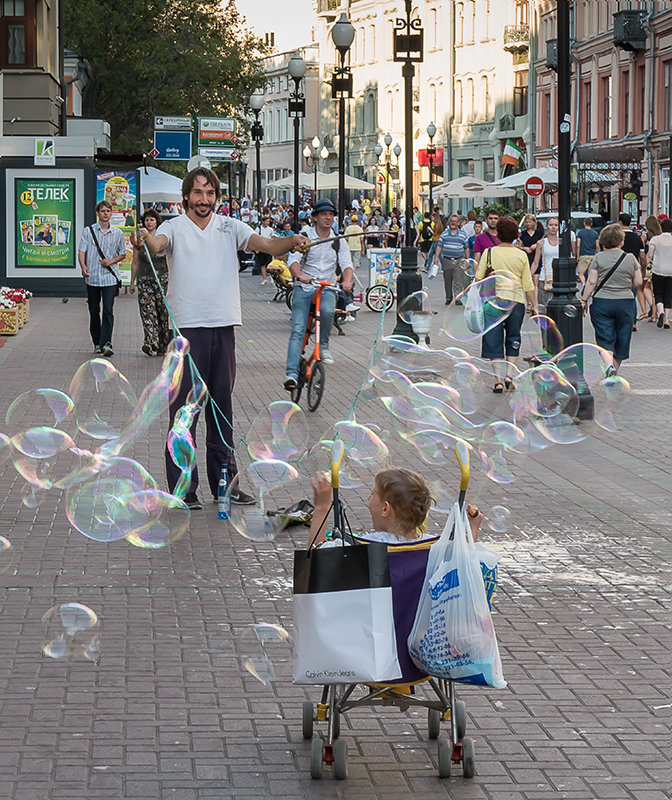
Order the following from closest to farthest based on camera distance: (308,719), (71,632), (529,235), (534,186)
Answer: (308,719), (71,632), (529,235), (534,186)

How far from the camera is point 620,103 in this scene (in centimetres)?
5434

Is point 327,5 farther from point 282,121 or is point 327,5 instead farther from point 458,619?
point 458,619

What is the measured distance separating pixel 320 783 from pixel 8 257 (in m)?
25.4

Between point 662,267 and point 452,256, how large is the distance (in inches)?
283

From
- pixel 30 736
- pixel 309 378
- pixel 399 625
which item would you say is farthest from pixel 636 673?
pixel 309 378

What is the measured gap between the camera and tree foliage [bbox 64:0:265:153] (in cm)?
4259

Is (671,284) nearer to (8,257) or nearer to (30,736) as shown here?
(8,257)

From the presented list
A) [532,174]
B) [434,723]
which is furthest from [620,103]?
[434,723]

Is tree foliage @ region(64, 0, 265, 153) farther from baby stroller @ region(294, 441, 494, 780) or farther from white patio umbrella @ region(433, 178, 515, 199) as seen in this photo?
baby stroller @ region(294, 441, 494, 780)

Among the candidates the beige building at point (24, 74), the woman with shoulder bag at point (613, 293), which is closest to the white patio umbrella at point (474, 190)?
the beige building at point (24, 74)

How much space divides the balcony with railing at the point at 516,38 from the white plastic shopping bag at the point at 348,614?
66.9 meters

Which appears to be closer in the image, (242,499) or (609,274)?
(242,499)

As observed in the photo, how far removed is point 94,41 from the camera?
1702 inches

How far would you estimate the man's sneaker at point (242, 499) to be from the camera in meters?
8.95
